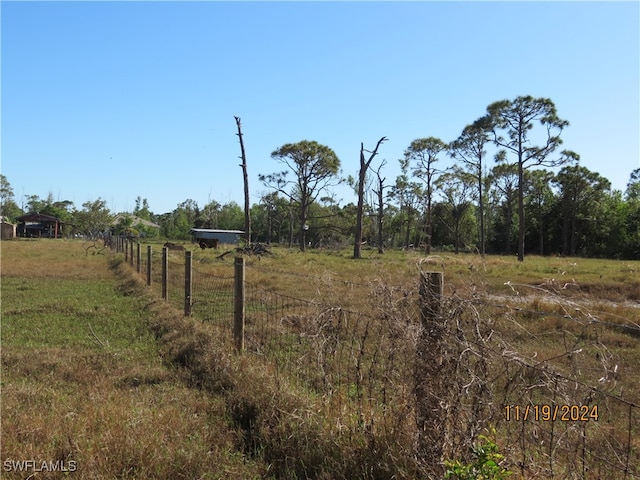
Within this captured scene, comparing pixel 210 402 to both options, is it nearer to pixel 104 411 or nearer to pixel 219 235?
pixel 104 411

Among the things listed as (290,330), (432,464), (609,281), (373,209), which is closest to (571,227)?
(373,209)

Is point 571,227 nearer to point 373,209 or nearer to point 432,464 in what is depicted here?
point 373,209

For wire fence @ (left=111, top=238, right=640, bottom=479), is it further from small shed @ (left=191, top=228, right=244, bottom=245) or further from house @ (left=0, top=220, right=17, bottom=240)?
house @ (left=0, top=220, right=17, bottom=240)

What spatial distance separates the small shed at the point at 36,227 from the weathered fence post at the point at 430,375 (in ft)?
287

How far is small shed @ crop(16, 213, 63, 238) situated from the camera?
78844 mm

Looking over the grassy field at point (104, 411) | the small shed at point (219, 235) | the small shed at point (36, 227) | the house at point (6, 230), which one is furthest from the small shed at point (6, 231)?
the grassy field at point (104, 411)

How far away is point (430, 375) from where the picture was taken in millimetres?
2828

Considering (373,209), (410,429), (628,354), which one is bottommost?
(628,354)

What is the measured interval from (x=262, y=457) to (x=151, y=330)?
4728 millimetres

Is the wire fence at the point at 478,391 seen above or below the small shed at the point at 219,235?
below

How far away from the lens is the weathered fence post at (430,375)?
8.94ft

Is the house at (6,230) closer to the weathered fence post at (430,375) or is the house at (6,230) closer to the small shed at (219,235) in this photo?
the small shed at (219,235)

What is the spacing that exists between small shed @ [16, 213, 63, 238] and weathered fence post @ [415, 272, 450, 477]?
87489 mm

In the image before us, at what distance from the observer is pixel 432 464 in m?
2.65
